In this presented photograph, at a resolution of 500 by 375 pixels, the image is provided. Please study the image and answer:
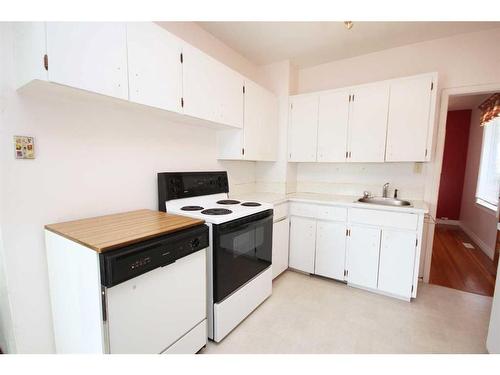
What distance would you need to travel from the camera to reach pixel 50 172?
132 centimetres

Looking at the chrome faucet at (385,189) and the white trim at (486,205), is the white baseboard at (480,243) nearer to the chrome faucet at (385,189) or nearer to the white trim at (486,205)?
the white trim at (486,205)

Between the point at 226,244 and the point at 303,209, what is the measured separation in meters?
1.29

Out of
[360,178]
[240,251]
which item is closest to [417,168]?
[360,178]

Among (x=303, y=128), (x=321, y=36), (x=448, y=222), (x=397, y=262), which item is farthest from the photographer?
(x=448, y=222)

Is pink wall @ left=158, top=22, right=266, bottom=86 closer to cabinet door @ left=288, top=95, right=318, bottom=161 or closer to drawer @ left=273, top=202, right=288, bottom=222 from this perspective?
cabinet door @ left=288, top=95, right=318, bottom=161

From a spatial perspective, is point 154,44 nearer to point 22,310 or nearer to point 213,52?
point 213,52

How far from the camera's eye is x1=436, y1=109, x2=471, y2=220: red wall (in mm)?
4664

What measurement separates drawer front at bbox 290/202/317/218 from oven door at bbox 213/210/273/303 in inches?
25.1

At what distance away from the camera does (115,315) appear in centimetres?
106

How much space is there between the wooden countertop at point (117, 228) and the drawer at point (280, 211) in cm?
112

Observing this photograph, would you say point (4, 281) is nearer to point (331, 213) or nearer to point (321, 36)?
point (331, 213)

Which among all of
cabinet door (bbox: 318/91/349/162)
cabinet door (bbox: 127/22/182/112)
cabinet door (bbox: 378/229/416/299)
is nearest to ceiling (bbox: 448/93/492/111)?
cabinet door (bbox: 318/91/349/162)

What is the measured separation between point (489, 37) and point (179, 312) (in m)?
3.60
